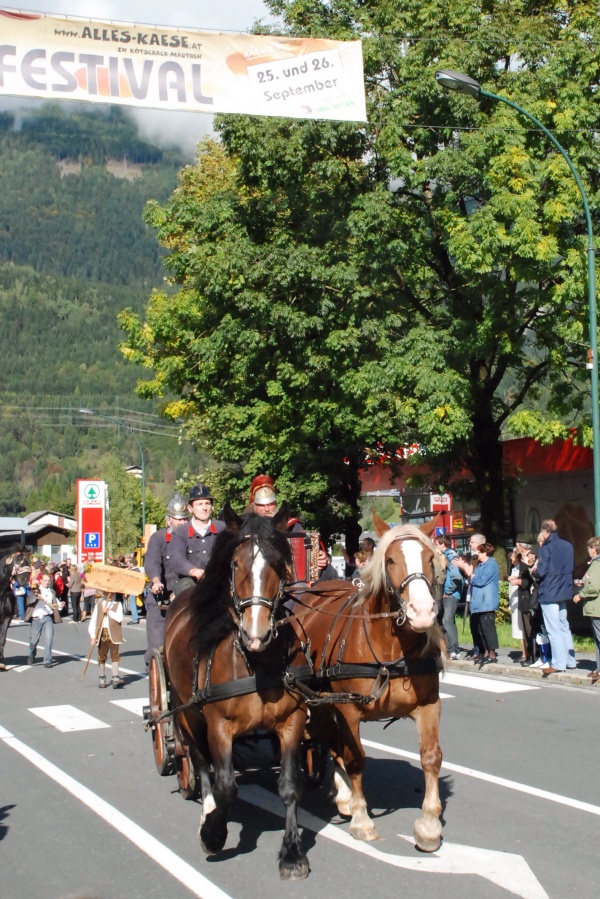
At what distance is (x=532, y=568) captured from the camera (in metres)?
16.1

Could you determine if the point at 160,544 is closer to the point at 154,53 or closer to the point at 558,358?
the point at 154,53

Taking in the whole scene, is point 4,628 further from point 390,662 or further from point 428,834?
point 428,834

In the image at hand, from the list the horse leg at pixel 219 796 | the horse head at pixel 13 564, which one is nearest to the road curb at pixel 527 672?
the horse head at pixel 13 564

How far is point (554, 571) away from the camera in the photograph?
1535 cm

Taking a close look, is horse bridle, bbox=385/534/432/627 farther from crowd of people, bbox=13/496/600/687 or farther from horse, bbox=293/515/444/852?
crowd of people, bbox=13/496/600/687

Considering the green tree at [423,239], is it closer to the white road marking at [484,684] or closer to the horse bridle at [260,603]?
the white road marking at [484,684]

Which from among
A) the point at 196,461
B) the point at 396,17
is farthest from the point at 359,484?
the point at 196,461

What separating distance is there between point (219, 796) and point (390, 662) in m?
1.33

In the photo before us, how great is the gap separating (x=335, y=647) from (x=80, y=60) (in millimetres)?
8604

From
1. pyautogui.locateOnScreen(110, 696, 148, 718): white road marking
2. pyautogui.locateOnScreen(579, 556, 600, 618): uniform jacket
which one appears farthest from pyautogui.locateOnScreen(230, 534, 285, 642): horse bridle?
pyautogui.locateOnScreen(579, 556, 600, 618): uniform jacket

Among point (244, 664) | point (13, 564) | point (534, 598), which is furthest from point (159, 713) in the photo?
point (534, 598)

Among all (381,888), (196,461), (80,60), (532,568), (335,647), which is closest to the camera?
(381,888)

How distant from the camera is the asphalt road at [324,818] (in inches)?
240

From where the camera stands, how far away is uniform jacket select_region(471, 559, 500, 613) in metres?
16.8
